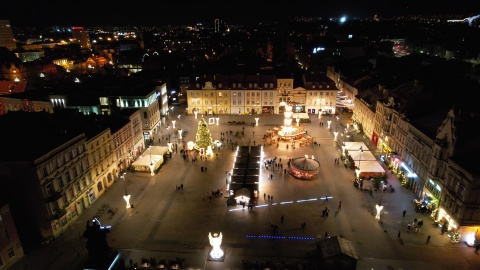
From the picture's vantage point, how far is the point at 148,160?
54250mm

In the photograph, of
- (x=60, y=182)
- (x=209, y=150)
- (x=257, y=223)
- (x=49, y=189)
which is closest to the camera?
(x=49, y=189)

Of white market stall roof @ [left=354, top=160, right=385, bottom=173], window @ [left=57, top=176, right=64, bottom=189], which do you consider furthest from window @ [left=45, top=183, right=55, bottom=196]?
white market stall roof @ [left=354, top=160, right=385, bottom=173]

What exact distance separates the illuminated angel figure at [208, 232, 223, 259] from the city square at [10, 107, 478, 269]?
67 centimetres

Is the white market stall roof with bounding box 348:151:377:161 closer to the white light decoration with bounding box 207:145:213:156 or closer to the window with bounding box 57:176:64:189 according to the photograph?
the white light decoration with bounding box 207:145:213:156

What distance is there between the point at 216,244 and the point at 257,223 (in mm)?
8117

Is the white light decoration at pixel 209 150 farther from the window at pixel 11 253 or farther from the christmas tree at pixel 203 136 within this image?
the window at pixel 11 253

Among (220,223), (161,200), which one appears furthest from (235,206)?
(161,200)

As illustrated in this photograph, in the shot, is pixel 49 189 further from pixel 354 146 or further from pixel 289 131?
pixel 354 146

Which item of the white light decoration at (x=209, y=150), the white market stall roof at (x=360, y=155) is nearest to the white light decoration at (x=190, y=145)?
the white light decoration at (x=209, y=150)

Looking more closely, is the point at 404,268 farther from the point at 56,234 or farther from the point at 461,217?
the point at 56,234

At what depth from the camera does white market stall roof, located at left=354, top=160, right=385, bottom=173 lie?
4969 cm

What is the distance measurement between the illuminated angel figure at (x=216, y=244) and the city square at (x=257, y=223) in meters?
0.67

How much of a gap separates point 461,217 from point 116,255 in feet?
117

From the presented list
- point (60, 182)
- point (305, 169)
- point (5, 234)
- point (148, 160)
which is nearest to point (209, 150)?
point (148, 160)
